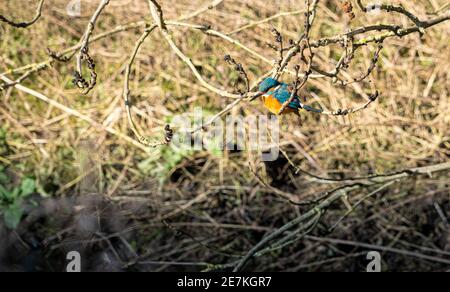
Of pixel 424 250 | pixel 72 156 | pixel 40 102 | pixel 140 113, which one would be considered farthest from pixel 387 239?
pixel 40 102

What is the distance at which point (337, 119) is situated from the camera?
362cm

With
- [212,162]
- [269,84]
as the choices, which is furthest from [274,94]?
[212,162]

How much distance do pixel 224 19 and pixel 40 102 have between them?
50.3 inches

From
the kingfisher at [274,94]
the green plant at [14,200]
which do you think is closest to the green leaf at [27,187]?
the green plant at [14,200]

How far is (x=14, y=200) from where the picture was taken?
11.7ft

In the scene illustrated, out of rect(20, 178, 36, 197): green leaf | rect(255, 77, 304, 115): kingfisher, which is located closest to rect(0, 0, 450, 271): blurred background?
rect(20, 178, 36, 197): green leaf

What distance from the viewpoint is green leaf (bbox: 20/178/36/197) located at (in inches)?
142

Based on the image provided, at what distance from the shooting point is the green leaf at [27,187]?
361cm

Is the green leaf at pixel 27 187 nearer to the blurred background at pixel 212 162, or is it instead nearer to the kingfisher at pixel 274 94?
the blurred background at pixel 212 162

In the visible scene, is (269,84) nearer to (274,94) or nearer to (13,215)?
(274,94)

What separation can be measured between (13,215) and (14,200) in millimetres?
93

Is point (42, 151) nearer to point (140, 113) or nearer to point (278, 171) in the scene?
point (140, 113)

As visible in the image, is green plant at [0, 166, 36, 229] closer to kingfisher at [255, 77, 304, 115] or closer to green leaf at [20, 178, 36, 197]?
green leaf at [20, 178, 36, 197]

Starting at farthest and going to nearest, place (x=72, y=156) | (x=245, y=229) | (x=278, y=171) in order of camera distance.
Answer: (x=72, y=156), (x=278, y=171), (x=245, y=229)
